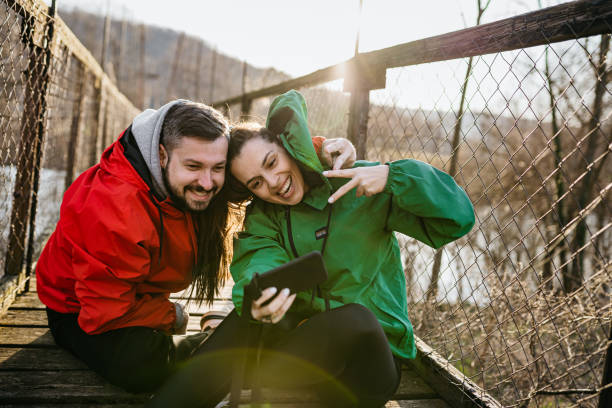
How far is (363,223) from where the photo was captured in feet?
4.99

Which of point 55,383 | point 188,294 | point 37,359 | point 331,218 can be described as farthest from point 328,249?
point 188,294

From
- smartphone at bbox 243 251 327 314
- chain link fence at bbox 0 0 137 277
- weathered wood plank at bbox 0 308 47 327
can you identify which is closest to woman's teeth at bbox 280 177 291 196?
smartphone at bbox 243 251 327 314

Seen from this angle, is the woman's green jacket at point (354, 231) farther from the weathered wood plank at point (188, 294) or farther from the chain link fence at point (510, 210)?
the weathered wood plank at point (188, 294)

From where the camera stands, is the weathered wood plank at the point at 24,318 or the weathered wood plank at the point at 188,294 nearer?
the weathered wood plank at the point at 24,318

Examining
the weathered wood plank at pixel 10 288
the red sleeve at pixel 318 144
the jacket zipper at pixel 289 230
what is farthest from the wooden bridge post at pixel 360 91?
the weathered wood plank at pixel 10 288

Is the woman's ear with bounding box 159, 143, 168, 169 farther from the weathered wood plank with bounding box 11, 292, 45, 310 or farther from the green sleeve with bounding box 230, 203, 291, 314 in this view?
the weathered wood plank with bounding box 11, 292, 45, 310

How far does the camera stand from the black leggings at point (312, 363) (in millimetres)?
1307

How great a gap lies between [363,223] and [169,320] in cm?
92

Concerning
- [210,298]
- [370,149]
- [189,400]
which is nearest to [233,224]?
[210,298]

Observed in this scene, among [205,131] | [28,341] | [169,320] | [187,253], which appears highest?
[205,131]

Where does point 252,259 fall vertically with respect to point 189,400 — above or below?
above

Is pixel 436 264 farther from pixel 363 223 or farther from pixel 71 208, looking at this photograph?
pixel 71 208

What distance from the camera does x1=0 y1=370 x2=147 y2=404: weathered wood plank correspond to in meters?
1.48

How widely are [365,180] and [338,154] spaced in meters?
0.26
